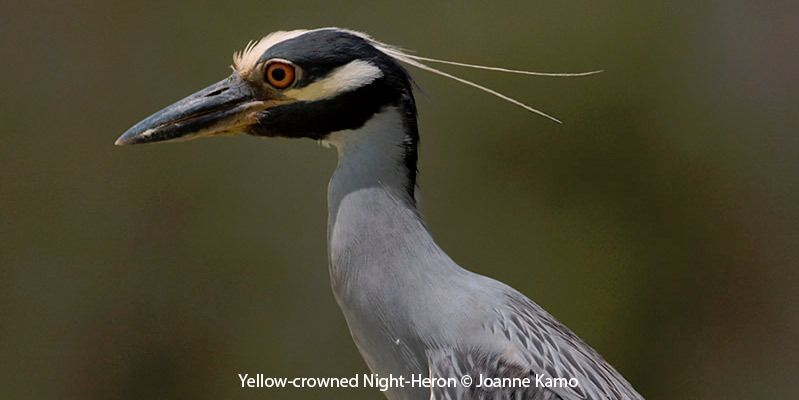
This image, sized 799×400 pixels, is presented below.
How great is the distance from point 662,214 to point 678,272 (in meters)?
0.19

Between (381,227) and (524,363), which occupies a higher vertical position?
(381,227)

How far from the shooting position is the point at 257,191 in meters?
2.96

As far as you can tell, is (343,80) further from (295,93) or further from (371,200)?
(371,200)

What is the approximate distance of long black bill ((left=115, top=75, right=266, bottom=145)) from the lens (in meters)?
1.43

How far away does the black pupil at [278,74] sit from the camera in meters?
1.42

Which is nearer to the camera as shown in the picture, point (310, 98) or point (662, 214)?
point (310, 98)

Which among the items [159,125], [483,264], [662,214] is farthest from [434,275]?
[662,214]

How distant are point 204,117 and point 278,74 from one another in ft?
0.43

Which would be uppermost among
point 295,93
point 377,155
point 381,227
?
point 295,93

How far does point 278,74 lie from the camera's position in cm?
142

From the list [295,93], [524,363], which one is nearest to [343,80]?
[295,93]

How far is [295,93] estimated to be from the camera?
1.42m

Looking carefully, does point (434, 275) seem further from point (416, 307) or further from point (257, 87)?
point (257, 87)

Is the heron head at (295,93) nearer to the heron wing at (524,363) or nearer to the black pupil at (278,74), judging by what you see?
the black pupil at (278,74)
